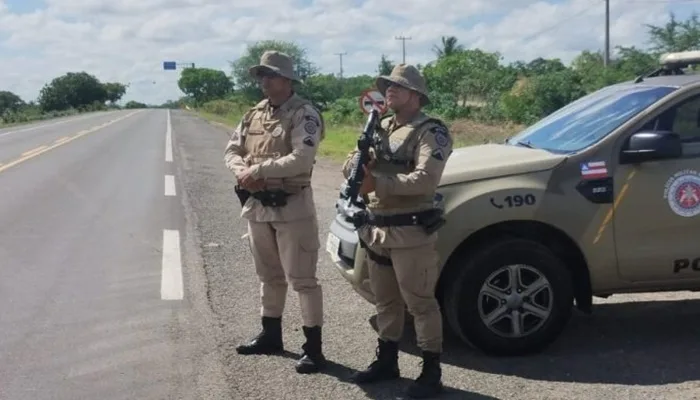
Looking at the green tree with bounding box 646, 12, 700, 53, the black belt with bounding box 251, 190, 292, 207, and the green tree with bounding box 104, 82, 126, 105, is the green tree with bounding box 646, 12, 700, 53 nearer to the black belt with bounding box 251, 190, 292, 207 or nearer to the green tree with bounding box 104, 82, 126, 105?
the black belt with bounding box 251, 190, 292, 207

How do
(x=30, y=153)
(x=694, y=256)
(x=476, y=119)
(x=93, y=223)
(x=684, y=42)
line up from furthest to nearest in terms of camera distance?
(x=476, y=119), (x=684, y=42), (x=30, y=153), (x=93, y=223), (x=694, y=256)

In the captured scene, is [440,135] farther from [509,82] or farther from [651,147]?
[509,82]

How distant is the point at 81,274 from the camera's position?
7.43 m

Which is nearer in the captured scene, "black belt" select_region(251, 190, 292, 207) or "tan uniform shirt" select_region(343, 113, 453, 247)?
"tan uniform shirt" select_region(343, 113, 453, 247)

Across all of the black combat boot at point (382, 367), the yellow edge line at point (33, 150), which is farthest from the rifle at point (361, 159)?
the yellow edge line at point (33, 150)

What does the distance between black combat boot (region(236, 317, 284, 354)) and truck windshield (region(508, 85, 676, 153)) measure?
2076 millimetres

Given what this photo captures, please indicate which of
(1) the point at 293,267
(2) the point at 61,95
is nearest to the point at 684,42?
(1) the point at 293,267

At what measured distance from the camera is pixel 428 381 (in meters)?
4.41

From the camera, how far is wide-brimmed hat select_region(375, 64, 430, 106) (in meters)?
4.34

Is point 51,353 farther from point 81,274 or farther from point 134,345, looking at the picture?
point 81,274

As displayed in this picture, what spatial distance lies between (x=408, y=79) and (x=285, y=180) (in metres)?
A: 0.98

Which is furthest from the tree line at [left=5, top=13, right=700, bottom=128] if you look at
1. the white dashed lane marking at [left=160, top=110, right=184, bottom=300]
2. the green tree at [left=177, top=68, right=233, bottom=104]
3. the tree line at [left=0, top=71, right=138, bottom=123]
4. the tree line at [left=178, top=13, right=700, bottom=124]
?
the tree line at [left=0, top=71, right=138, bottom=123]

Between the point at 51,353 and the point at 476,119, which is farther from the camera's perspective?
the point at 476,119

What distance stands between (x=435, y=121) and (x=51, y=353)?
9.11ft
